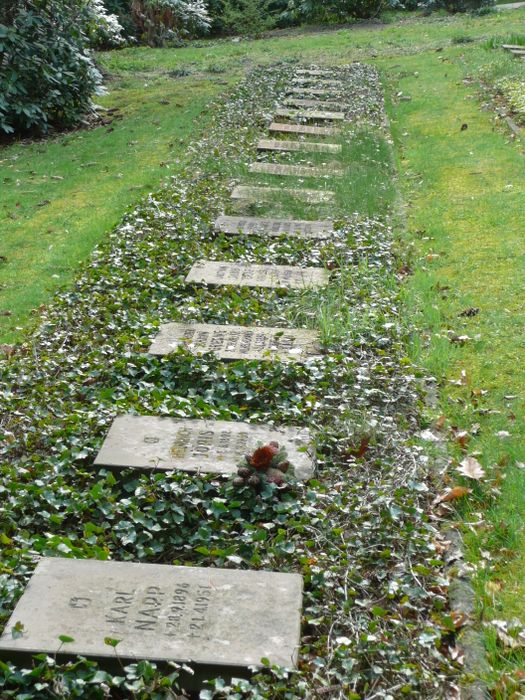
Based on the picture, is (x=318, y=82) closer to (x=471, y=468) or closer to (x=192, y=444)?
(x=192, y=444)

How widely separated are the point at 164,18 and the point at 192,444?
18925 mm

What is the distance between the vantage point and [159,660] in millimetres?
3211

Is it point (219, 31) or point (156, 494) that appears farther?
point (219, 31)

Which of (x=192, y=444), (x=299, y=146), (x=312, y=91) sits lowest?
(x=192, y=444)

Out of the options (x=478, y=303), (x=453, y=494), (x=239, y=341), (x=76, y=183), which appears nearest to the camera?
(x=453, y=494)

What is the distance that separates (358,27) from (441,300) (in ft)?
56.2

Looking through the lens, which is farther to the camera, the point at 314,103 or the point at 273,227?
the point at 314,103

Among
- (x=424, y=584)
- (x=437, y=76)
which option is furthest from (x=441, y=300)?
(x=437, y=76)

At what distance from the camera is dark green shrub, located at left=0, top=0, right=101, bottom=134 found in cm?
1160

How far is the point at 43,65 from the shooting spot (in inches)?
464

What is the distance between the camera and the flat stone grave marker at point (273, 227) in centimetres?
802

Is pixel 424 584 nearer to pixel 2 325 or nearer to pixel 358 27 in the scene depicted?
pixel 2 325

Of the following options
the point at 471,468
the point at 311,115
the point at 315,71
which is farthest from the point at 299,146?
the point at 471,468

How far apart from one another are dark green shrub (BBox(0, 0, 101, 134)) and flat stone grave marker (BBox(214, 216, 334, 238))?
15.9 feet
